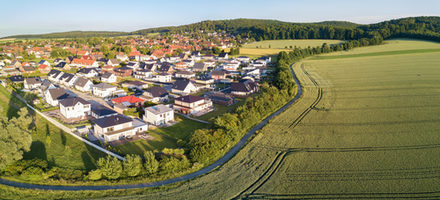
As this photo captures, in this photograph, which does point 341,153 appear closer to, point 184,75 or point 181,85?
point 181,85

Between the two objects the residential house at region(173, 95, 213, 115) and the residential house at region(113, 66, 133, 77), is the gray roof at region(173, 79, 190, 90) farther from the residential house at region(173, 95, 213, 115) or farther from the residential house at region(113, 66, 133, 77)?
the residential house at region(113, 66, 133, 77)

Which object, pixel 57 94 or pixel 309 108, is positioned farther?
pixel 57 94

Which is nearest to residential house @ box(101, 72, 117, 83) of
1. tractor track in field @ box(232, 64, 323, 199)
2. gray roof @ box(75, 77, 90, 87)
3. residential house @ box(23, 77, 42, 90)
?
gray roof @ box(75, 77, 90, 87)

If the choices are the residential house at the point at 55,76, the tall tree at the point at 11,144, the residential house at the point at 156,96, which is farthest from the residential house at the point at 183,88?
the residential house at the point at 55,76

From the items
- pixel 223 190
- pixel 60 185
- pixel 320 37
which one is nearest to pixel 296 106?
pixel 223 190

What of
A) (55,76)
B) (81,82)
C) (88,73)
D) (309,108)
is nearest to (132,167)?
(309,108)
